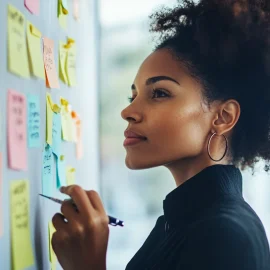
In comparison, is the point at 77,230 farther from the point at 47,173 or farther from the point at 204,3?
the point at 204,3

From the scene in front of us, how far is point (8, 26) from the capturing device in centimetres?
68

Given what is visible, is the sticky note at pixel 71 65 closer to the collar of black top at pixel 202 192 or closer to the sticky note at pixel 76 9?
the sticky note at pixel 76 9

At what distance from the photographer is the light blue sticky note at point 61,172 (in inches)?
36.1

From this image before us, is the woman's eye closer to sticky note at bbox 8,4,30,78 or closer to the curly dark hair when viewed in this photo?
the curly dark hair

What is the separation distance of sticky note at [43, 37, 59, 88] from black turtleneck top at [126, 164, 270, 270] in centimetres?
32

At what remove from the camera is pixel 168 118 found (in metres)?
0.80

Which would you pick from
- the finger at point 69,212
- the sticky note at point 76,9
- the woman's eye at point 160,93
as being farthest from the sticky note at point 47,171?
the sticky note at point 76,9

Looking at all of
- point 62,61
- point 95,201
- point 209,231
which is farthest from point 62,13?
point 209,231

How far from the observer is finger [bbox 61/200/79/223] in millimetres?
708

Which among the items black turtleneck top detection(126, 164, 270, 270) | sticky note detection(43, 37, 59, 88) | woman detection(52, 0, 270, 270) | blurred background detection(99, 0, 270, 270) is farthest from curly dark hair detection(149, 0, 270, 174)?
blurred background detection(99, 0, 270, 270)

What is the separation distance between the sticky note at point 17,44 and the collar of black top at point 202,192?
348 mm

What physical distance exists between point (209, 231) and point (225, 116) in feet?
0.79

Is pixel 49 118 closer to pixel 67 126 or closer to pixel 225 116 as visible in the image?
pixel 67 126

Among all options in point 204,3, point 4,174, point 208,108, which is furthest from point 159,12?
point 4,174
